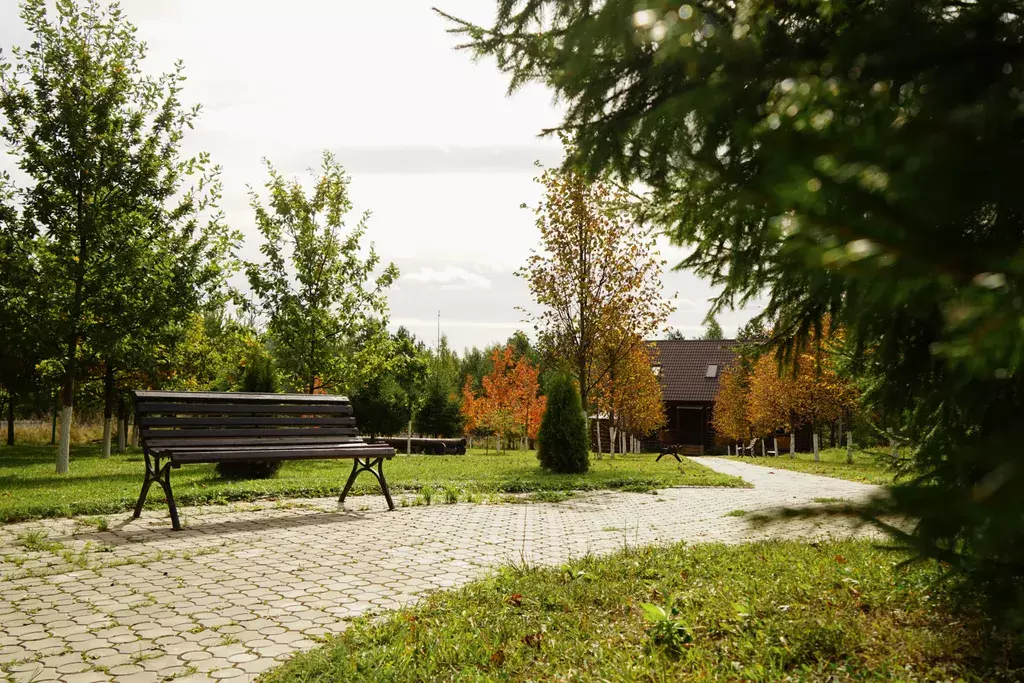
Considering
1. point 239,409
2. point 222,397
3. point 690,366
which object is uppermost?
point 690,366

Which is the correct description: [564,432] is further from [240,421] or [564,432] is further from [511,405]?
[511,405]

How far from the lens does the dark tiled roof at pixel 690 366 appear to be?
39.8 metres

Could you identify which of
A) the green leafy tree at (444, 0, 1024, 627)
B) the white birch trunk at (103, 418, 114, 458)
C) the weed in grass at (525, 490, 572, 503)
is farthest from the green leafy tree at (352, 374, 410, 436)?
the green leafy tree at (444, 0, 1024, 627)

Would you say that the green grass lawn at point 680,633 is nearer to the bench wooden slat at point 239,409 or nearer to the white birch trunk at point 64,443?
the bench wooden slat at point 239,409

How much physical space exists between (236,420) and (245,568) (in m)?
3.04

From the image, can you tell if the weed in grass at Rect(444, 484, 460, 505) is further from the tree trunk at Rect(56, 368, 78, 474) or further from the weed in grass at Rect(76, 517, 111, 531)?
the tree trunk at Rect(56, 368, 78, 474)

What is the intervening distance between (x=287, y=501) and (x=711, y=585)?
6.13 m

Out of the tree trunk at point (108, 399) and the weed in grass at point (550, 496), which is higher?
the tree trunk at point (108, 399)

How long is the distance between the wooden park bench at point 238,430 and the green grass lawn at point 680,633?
147 inches

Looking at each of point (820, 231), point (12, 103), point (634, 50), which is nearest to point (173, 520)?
point (634, 50)

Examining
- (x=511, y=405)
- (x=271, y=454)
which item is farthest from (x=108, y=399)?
(x=271, y=454)

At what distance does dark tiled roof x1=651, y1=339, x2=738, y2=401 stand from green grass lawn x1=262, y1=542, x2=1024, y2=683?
3464cm

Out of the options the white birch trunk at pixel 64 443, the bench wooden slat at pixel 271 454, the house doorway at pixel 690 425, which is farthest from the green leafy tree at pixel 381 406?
the bench wooden slat at pixel 271 454

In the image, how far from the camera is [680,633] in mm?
3652
